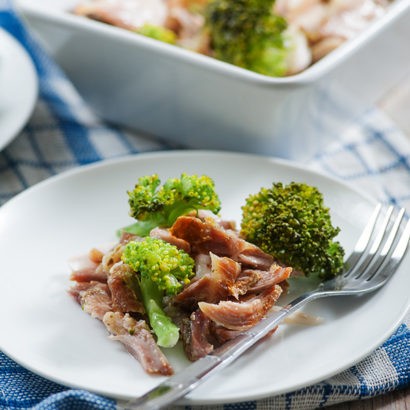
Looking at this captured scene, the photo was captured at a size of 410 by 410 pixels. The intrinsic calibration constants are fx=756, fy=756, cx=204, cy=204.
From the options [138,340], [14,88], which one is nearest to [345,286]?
[138,340]

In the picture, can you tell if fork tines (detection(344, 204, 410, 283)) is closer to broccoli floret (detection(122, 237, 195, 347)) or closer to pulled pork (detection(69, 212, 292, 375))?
pulled pork (detection(69, 212, 292, 375))

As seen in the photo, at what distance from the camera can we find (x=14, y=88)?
11.3 ft

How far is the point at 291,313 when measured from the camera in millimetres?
2160

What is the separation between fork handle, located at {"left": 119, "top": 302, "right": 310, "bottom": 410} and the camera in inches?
69.5

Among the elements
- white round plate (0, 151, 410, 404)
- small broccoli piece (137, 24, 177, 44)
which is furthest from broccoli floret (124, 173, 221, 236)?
small broccoli piece (137, 24, 177, 44)

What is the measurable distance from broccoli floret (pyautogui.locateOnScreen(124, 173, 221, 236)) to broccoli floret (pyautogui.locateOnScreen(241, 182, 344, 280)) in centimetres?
15

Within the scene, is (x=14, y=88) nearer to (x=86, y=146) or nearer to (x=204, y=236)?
(x=86, y=146)

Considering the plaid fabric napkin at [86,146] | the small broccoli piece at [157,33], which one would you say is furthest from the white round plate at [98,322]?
the small broccoli piece at [157,33]

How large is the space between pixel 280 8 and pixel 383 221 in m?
1.54

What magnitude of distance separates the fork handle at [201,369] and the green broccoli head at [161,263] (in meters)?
0.25

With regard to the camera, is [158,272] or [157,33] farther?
[157,33]

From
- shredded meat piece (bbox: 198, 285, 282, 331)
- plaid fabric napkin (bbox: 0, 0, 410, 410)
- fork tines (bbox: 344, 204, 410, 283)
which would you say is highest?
fork tines (bbox: 344, 204, 410, 283)

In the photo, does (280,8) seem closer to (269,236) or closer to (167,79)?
(167,79)

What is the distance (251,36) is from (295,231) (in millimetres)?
1240
